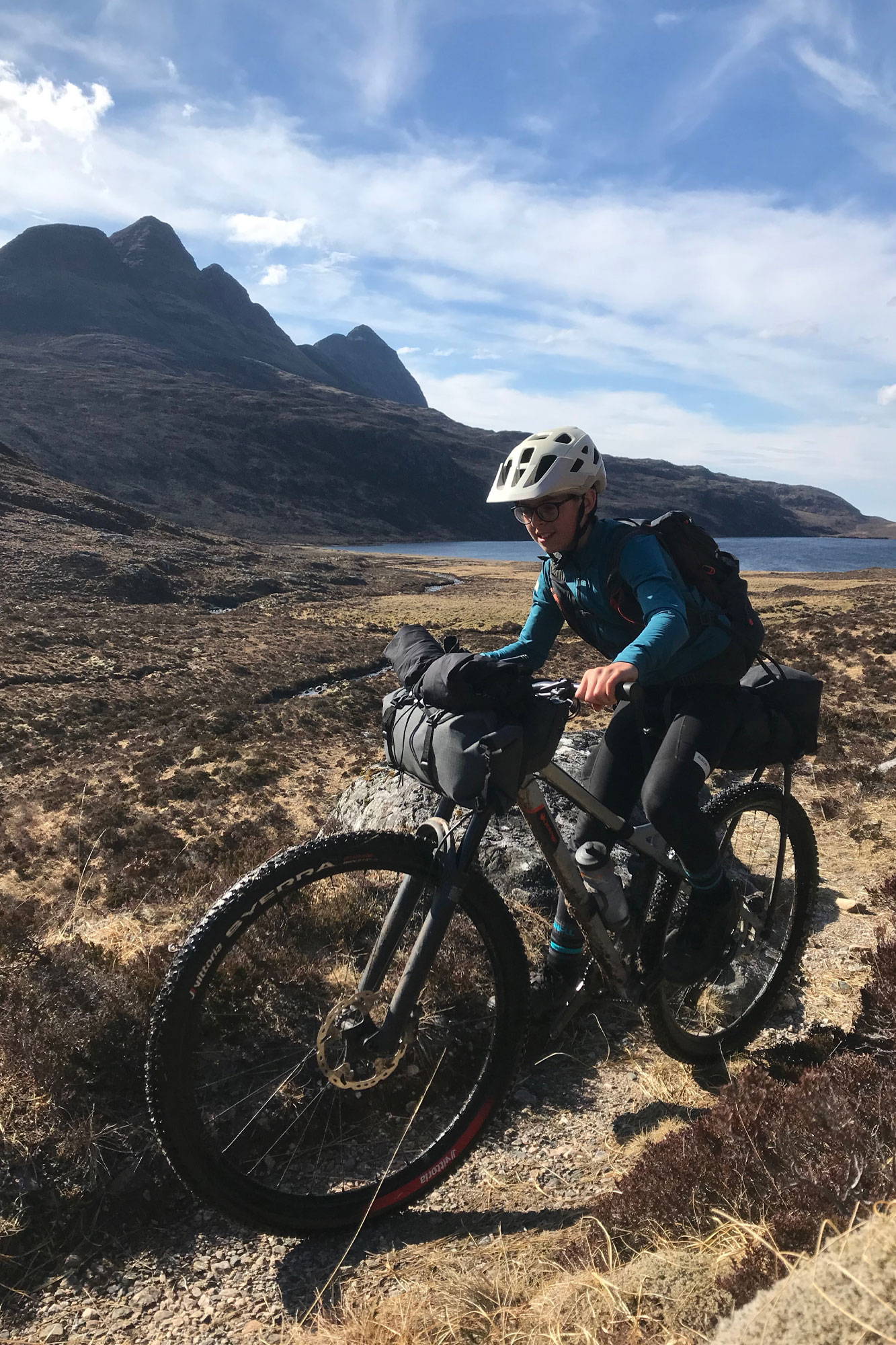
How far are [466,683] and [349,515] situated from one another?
195096mm

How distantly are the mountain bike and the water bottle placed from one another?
5 centimetres

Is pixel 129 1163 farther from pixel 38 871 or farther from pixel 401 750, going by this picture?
pixel 38 871

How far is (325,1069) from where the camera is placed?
2807 mm

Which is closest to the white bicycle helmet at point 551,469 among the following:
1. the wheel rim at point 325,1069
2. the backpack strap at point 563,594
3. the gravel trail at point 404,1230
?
the backpack strap at point 563,594

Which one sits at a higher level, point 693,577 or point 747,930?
point 693,577

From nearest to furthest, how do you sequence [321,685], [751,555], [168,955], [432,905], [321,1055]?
[321,1055] < [432,905] < [168,955] < [321,685] < [751,555]

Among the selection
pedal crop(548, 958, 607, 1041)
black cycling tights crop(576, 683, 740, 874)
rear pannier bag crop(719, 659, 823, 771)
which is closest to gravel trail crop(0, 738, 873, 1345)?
pedal crop(548, 958, 607, 1041)

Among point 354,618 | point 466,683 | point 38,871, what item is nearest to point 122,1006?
point 466,683

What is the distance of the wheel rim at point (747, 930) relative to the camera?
4137 millimetres

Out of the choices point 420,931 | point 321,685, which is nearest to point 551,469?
point 420,931

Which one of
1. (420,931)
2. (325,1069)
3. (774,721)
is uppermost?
(774,721)

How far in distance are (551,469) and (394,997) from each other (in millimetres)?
2358

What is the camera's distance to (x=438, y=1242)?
287cm

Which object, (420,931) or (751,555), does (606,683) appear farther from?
(751,555)
